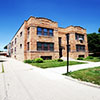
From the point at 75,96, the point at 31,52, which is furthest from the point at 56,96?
the point at 31,52

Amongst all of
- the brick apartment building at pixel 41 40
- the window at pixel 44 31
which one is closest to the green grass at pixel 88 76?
the brick apartment building at pixel 41 40

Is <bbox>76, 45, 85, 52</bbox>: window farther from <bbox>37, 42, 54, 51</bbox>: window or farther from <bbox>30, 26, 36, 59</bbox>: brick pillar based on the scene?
<bbox>30, 26, 36, 59</bbox>: brick pillar

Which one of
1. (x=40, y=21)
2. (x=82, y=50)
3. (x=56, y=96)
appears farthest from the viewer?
(x=82, y=50)

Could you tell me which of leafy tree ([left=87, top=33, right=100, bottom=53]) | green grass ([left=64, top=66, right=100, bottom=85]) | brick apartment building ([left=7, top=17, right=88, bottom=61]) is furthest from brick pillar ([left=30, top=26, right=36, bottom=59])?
leafy tree ([left=87, top=33, right=100, bottom=53])

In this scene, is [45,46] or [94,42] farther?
[94,42]

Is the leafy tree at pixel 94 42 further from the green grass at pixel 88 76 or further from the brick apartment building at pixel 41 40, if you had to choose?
the green grass at pixel 88 76

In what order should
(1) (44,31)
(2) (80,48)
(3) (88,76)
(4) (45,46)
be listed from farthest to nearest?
(2) (80,48) < (1) (44,31) < (4) (45,46) < (3) (88,76)

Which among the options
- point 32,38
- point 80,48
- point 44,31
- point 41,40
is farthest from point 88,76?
point 80,48

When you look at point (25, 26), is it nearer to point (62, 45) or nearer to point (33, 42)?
point (33, 42)

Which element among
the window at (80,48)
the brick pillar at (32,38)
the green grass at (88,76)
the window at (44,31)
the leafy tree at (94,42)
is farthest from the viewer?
the leafy tree at (94,42)

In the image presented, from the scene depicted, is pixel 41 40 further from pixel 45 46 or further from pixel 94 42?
pixel 94 42

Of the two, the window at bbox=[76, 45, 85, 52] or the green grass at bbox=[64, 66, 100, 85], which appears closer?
the green grass at bbox=[64, 66, 100, 85]

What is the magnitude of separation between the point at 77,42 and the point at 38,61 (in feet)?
48.4

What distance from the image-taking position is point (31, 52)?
16938 mm
